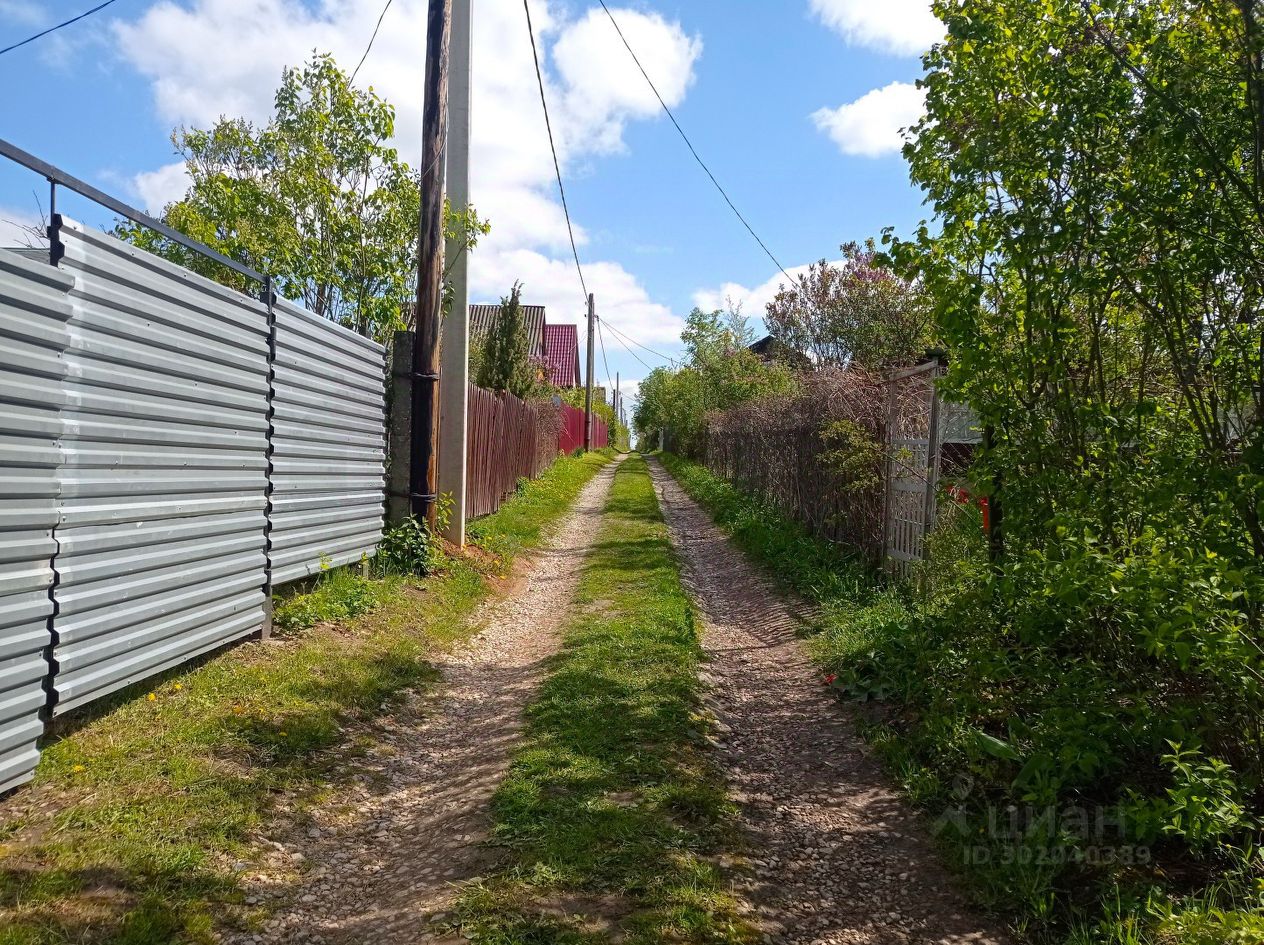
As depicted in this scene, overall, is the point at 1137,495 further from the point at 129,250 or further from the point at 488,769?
the point at 129,250

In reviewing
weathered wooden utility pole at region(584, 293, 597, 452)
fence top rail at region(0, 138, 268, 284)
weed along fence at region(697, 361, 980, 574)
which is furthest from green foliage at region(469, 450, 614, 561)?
weathered wooden utility pole at region(584, 293, 597, 452)

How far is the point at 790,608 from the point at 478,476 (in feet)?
19.2

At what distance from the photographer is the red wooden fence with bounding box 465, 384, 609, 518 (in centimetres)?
1182

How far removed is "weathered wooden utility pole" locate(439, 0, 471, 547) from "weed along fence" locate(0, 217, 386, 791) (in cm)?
312

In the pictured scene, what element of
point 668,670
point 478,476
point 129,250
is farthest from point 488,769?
point 478,476

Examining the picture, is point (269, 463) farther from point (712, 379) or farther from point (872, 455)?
point (712, 379)

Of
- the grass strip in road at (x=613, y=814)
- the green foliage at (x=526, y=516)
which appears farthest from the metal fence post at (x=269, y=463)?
the green foliage at (x=526, y=516)

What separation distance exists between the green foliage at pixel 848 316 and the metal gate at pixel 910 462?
22.3 ft

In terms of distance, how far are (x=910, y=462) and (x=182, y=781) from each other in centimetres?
627

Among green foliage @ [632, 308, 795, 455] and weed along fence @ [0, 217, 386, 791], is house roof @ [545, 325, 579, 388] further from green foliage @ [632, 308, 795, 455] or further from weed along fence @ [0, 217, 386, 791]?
weed along fence @ [0, 217, 386, 791]

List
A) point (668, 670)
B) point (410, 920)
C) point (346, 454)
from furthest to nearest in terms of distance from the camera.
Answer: point (346, 454), point (668, 670), point (410, 920)

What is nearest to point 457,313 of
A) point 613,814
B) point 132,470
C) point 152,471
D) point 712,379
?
point 152,471

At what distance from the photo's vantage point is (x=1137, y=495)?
10.8ft

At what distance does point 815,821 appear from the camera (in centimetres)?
378
